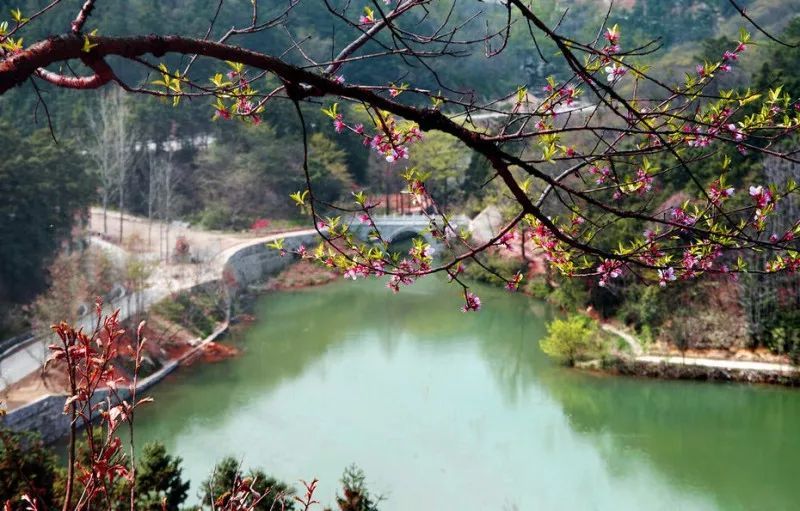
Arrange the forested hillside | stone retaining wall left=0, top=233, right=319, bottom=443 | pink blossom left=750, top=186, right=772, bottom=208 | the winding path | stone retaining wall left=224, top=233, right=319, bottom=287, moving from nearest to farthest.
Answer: pink blossom left=750, top=186, right=772, bottom=208 < stone retaining wall left=0, top=233, right=319, bottom=443 < the winding path < stone retaining wall left=224, top=233, right=319, bottom=287 < the forested hillside

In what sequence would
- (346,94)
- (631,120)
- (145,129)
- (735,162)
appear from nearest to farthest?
(346,94)
(631,120)
(735,162)
(145,129)

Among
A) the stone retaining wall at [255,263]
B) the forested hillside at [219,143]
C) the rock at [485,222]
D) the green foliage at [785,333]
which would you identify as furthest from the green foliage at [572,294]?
the stone retaining wall at [255,263]

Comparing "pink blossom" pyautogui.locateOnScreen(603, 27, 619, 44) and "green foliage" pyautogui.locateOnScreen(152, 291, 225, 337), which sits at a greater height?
"pink blossom" pyautogui.locateOnScreen(603, 27, 619, 44)

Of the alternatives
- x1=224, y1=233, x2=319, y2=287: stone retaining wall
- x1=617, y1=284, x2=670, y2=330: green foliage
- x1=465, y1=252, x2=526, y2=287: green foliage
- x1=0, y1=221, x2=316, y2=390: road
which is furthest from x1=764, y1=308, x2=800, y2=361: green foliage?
x1=224, y1=233, x2=319, y2=287: stone retaining wall

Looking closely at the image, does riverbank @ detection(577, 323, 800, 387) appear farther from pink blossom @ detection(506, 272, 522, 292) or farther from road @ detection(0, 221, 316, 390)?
pink blossom @ detection(506, 272, 522, 292)

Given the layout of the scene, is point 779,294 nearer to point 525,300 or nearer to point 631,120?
point 525,300

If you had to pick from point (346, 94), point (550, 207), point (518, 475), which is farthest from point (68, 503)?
point (550, 207)

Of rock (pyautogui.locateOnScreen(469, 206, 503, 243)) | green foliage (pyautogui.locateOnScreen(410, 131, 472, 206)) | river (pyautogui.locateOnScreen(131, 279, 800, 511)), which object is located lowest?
river (pyautogui.locateOnScreen(131, 279, 800, 511))
